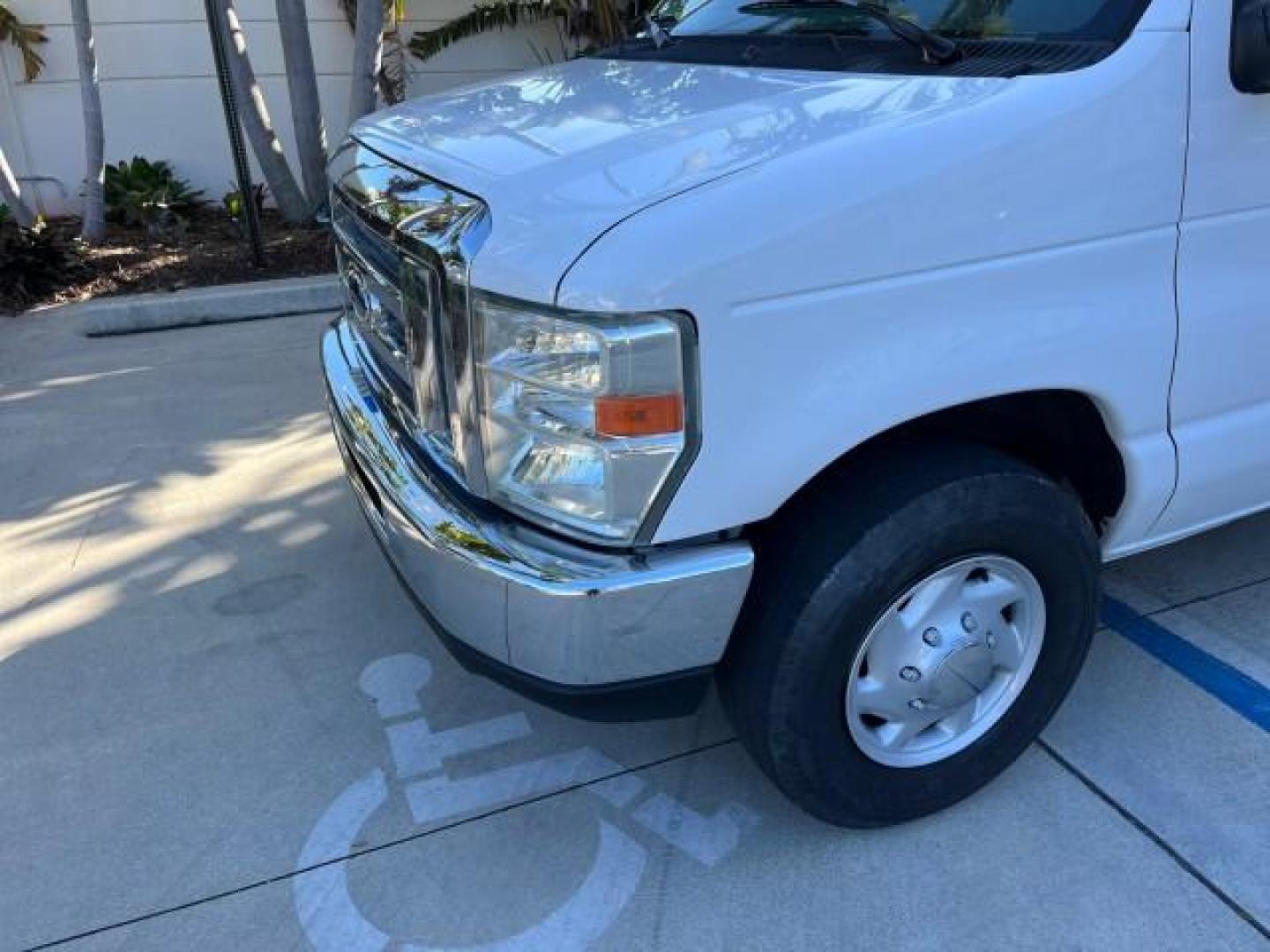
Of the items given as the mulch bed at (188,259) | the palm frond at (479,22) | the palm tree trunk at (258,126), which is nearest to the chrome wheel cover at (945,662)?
the mulch bed at (188,259)

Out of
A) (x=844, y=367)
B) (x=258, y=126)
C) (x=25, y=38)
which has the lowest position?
(x=844, y=367)

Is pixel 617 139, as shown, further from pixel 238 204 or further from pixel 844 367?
pixel 238 204

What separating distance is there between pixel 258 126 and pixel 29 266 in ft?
5.81

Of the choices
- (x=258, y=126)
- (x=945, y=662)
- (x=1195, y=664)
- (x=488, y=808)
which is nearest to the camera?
(x=945, y=662)

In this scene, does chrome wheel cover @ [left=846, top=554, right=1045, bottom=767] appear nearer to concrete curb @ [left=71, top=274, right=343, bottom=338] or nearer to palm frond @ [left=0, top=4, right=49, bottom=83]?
concrete curb @ [left=71, top=274, right=343, bottom=338]

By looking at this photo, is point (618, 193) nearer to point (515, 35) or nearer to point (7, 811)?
point (7, 811)

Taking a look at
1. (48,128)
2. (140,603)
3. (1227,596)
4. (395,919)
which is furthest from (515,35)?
(395,919)

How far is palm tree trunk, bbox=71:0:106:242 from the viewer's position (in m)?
6.77

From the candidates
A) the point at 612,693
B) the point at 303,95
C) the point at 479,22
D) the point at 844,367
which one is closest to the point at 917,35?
the point at 844,367

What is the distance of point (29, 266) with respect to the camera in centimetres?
661

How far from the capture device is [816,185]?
184 centimetres

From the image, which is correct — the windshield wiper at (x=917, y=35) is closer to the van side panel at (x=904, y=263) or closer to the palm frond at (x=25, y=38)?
the van side panel at (x=904, y=263)

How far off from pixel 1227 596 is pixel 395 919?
2.67 metres

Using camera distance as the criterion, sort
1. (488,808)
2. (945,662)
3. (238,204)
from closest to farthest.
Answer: (945,662)
(488,808)
(238,204)
